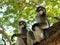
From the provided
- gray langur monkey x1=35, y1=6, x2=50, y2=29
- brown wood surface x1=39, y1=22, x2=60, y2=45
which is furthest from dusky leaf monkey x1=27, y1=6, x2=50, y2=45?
brown wood surface x1=39, y1=22, x2=60, y2=45

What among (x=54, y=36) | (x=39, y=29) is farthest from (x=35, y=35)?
(x=54, y=36)

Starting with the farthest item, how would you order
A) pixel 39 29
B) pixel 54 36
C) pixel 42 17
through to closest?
pixel 42 17 < pixel 39 29 < pixel 54 36

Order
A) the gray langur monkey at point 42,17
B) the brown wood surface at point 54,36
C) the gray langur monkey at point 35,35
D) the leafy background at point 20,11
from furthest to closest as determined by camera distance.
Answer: the leafy background at point 20,11 < the gray langur monkey at point 42,17 < the gray langur monkey at point 35,35 < the brown wood surface at point 54,36

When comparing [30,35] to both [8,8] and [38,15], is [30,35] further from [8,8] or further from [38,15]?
[8,8]

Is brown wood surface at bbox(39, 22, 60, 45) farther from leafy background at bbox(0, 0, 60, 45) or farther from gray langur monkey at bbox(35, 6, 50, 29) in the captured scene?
leafy background at bbox(0, 0, 60, 45)

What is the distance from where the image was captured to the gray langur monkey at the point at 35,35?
6.98 m

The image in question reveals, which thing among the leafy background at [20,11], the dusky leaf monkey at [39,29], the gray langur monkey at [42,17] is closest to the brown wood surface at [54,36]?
the dusky leaf monkey at [39,29]

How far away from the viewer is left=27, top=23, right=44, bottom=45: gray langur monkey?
22.9ft

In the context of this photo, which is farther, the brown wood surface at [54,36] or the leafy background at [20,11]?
the leafy background at [20,11]

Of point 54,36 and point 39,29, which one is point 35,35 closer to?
point 39,29

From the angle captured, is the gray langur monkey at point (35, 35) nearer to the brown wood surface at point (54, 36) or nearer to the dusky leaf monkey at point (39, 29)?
the dusky leaf monkey at point (39, 29)

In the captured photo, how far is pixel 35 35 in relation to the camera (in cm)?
709

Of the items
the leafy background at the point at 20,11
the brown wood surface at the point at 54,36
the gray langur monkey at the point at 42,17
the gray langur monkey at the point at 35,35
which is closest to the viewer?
the brown wood surface at the point at 54,36

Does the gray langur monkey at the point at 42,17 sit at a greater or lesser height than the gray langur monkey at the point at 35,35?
greater
